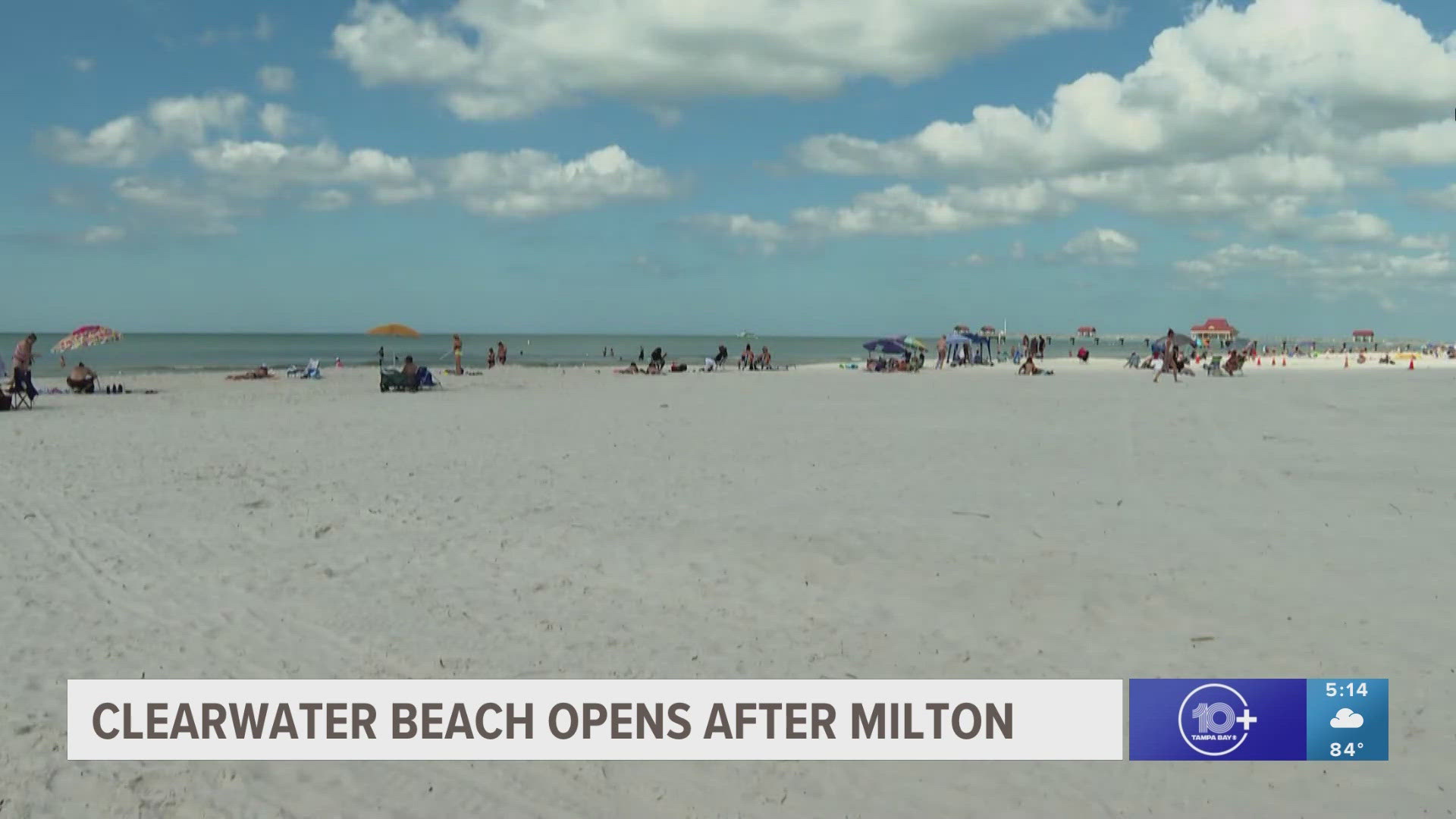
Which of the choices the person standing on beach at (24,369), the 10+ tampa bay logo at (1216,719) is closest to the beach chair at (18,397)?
the person standing on beach at (24,369)

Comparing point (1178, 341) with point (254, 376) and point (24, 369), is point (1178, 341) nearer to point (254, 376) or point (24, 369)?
point (254, 376)

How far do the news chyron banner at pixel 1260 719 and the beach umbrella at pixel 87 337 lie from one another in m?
35.5

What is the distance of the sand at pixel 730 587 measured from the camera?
4414 mm

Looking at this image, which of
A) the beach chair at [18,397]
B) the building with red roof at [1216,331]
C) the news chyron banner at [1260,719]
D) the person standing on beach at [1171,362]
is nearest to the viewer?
the news chyron banner at [1260,719]

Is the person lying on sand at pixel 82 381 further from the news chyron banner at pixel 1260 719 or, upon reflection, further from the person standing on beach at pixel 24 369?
the news chyron banner at pixel 1260 719

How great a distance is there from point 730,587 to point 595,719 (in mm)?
2251

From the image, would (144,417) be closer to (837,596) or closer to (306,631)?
(306,631)

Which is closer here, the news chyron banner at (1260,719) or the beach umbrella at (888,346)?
the news chyron banner at (1260,719)

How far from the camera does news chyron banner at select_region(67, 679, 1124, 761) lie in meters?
4.81

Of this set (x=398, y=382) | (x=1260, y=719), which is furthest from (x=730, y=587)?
(x=398, y=382)

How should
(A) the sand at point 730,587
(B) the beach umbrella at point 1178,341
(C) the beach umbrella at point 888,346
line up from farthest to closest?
(C) the beach umbrella at point 888,346
(B) the beach umbrella at point 1178,341
(A) the sand at point 730,587

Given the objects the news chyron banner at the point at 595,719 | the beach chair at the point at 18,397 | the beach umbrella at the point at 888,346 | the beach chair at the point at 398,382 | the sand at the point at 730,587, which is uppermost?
the beach umbrella at the point at 888,346

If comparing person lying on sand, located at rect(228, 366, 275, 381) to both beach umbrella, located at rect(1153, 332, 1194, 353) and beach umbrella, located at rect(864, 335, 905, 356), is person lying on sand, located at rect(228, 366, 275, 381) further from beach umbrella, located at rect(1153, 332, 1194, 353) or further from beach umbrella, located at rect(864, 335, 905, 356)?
beach umbrella, located at rect(1153, 332, 1194, 353)

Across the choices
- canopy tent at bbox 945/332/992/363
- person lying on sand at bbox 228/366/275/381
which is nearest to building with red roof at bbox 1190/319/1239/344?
canopy tent at bbox 945/332/992/363
